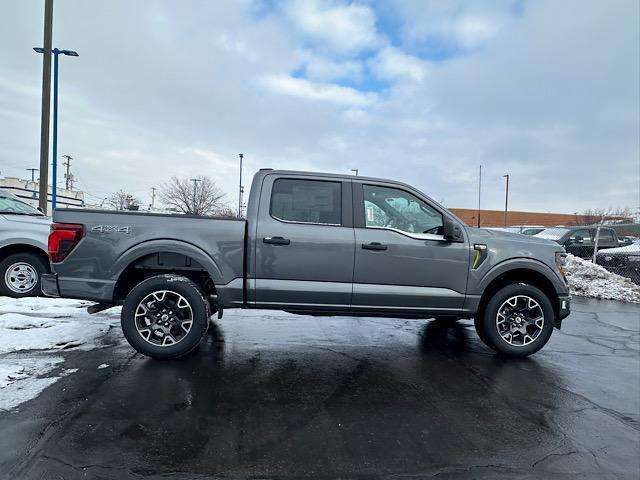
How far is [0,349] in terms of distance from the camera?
4.27 m

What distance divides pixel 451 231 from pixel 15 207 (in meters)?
7.80

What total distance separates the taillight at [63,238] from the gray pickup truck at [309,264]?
0.03ft

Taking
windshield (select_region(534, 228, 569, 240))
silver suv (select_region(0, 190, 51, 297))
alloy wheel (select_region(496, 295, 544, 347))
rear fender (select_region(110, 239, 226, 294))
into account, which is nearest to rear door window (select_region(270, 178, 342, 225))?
rear fender (select_region(110, 239, 226, 294))

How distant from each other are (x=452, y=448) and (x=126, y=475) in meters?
2.11

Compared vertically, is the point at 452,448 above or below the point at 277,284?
below

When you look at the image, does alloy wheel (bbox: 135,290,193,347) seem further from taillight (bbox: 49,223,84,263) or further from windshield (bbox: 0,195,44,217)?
windshield (bbox: 0,195,44,217)

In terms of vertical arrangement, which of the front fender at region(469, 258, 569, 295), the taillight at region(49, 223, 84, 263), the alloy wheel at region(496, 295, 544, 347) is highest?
the taillight at region(49, 223, 84, 263)

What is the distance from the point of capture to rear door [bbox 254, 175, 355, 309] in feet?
14.2

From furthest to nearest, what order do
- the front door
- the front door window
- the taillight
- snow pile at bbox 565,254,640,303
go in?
snow pile at bbox 565,254,640,303
the front door window
the front door
the taillight

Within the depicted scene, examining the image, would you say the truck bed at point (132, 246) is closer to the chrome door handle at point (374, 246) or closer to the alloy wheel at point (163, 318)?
the alloy wheel at point (163, 318)

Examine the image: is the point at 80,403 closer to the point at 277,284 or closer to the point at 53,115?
the point at 277,284

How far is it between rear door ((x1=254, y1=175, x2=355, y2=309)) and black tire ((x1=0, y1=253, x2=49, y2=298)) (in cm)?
491

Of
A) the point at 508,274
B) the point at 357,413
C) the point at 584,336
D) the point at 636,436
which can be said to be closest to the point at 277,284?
the point at 357,413

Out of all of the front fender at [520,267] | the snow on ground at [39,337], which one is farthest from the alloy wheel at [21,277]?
the front fender at [520,267]
